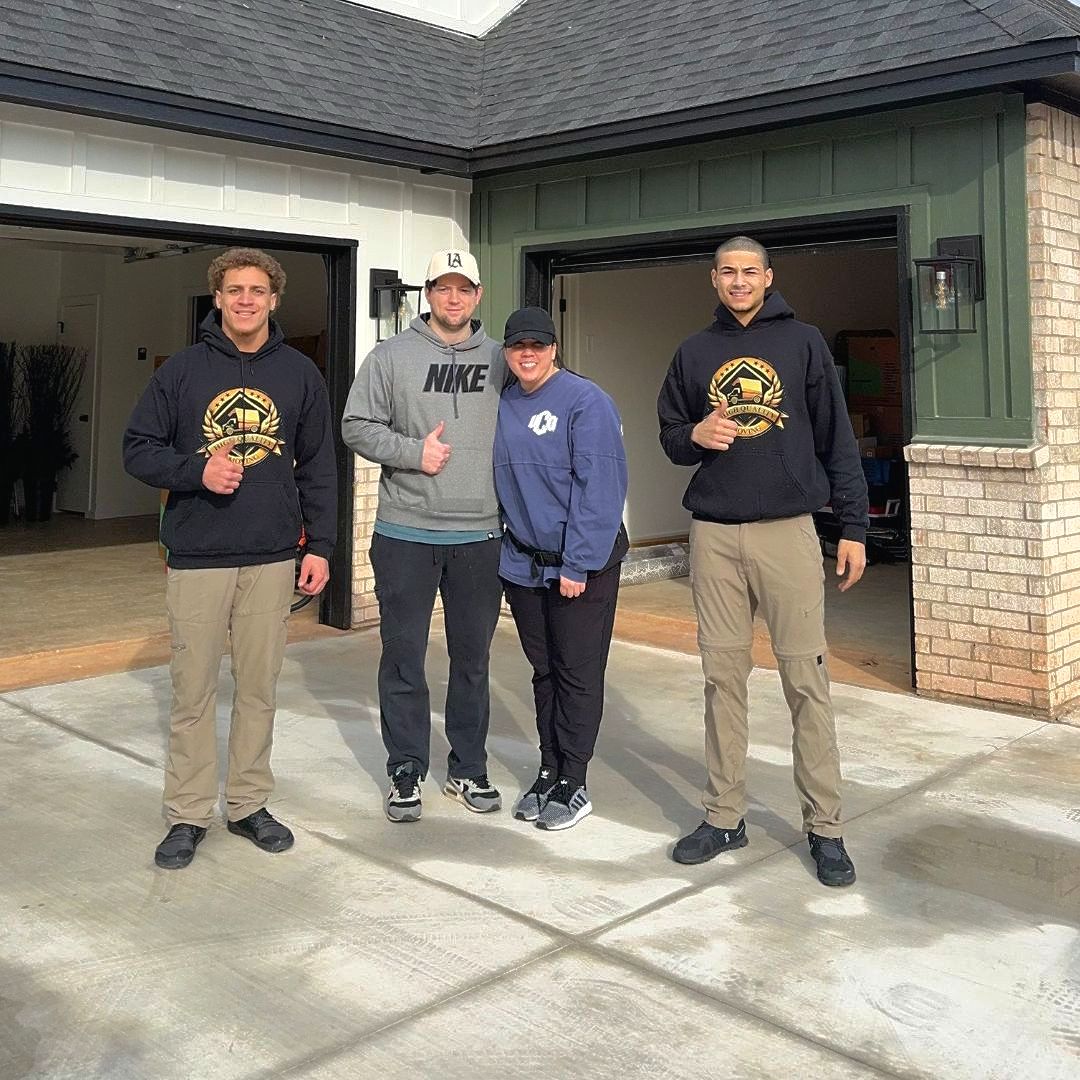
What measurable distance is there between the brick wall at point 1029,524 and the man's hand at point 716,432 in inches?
95.7

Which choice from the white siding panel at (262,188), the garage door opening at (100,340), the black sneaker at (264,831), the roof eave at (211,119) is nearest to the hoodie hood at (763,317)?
the black sneaker at (264,831)

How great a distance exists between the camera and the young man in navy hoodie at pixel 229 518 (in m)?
3.47


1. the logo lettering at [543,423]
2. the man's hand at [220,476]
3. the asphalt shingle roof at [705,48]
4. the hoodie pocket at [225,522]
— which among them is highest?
the asphalt shingle roof at [705,48]

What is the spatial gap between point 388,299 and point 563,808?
4.31m

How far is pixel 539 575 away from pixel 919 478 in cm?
267

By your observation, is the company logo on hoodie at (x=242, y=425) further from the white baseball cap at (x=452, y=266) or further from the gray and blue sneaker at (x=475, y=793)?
the gray and blue sneaker at (x=475, y=793)

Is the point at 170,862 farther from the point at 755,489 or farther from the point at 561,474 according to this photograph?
the point at 755,489

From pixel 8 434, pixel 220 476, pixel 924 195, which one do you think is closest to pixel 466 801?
pixel 220 476

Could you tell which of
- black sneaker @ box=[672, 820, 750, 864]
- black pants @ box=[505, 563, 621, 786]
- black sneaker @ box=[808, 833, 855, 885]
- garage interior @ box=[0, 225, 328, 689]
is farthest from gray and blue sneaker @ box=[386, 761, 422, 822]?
garage interior @ box=[0, 225, 328, 689]

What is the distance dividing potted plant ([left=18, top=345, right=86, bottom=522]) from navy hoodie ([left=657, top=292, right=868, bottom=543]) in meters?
11.5

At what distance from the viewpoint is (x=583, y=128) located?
6.55 metres

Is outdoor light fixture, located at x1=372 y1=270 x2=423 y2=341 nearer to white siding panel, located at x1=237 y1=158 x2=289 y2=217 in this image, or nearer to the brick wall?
white siding panel, located at x1=237 y1=158 x2=289 y2=217

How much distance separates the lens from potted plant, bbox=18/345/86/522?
13266 millimetres

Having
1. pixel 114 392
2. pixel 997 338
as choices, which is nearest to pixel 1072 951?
pixel 997 338
